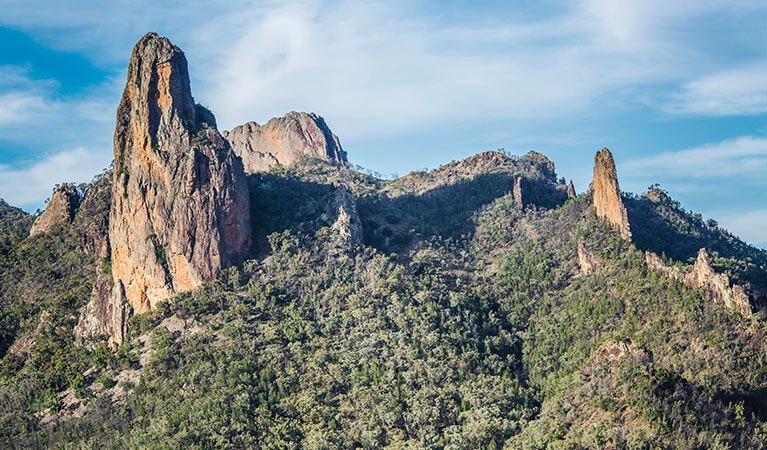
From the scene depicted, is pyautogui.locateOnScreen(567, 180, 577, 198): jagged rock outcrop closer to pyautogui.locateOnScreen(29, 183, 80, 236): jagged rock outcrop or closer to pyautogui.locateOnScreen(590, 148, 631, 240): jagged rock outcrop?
pyautogui.locateOnScreen(590, 148, 631, 240): jagged rock outcrop

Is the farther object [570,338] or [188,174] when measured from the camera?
[188,174]

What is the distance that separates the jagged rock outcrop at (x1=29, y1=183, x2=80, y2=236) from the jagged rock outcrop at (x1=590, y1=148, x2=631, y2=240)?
104843mm

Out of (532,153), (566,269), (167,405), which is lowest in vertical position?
(167,405)

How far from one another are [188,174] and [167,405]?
4249 cm

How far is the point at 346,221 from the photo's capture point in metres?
142

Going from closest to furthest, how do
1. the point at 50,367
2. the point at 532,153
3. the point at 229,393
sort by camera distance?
the point at 229,393 → the point at 50,367 → the point at 532,153

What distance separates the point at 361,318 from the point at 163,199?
135 ft

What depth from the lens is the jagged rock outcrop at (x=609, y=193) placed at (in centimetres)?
13300

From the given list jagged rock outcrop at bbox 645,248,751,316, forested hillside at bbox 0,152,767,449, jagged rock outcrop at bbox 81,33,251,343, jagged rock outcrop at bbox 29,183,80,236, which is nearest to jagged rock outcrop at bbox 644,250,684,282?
jagged rock outcrop at bbox 645,248,751,316

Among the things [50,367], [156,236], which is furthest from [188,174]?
[50,367]

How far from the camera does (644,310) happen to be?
359 ft

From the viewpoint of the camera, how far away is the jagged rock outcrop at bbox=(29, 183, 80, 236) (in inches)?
6181

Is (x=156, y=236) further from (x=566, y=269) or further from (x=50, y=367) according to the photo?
(x=566, y=269)

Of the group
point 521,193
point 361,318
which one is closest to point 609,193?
point 521,193
